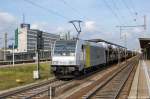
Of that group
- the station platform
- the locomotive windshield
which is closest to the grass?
the locomotive windshield

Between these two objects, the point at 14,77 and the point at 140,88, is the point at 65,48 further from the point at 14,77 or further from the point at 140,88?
the point at 140,88

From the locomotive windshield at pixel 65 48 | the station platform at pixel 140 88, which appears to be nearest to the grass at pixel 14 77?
the locomotive windshield at pixel 65 48

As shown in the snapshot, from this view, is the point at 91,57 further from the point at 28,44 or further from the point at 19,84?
the point at 28,44

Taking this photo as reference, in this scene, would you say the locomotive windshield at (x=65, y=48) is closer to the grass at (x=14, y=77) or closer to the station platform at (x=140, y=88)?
the grass at (x=14, y=77)

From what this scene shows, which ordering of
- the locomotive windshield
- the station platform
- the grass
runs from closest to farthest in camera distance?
the station platform
the grass
the locomotive windshield

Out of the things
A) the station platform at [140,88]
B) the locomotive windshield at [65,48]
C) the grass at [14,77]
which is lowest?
the station platform at [140,88]

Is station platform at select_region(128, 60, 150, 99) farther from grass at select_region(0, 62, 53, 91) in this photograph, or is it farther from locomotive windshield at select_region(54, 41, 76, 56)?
grass at select_region(0, 62, 53, 91)

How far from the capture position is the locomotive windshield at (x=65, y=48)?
3059 cm

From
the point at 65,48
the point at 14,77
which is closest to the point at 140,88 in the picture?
the point at 65,48

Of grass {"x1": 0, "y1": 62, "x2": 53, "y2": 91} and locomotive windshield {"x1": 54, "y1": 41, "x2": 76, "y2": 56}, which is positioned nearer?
grass {"x1": 0, "y1": 62, "x2": 53, "y2": 91}

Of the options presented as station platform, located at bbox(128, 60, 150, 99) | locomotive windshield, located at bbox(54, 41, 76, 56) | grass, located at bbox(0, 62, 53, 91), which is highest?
locomotive windshield, located at bbox(54, 41, 76, 56)

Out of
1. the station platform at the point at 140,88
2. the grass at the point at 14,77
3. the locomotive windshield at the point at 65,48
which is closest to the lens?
the station platform at the point at 140,88

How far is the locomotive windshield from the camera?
1204 inches

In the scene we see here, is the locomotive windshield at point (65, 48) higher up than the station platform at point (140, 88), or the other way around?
the locomotive windshield at point (65, 48)
